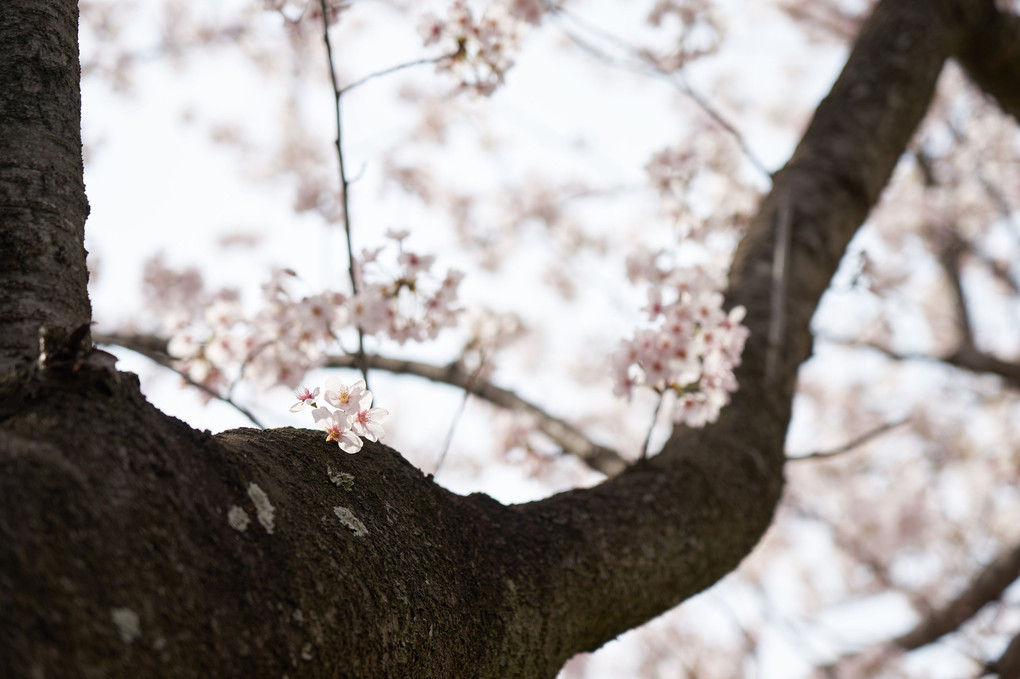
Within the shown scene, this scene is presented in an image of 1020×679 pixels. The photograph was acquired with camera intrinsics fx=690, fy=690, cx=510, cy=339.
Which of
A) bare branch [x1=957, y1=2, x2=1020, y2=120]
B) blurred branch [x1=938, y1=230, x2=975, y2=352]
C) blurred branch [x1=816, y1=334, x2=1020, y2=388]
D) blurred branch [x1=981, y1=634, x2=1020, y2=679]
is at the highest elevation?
blurred branch [x1=938, y1=230, x2=975, y2=352]

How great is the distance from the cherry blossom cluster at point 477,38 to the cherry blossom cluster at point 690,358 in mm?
932

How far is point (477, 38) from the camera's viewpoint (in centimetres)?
211

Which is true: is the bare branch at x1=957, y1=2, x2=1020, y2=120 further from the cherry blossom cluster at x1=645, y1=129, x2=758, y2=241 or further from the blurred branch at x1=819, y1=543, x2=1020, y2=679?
the blurred branch at x1=819, y1=543, x2=1020, y2=679

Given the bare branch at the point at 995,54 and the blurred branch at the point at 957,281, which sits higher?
the blurred branch at the point at 957,281

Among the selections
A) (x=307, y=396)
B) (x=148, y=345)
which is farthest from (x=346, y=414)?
(x=148, y=345)

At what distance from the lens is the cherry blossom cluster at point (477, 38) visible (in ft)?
6.89

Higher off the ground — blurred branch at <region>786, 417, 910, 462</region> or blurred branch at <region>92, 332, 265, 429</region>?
blurred branch at <region>92, 332, 265, 429</region>

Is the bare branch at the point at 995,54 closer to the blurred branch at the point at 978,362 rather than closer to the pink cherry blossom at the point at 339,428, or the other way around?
the blurred branch at the point at 978,362

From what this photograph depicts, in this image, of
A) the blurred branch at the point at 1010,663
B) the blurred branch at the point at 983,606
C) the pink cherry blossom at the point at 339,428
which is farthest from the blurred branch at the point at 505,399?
the blurred branch at the point at 1010,663

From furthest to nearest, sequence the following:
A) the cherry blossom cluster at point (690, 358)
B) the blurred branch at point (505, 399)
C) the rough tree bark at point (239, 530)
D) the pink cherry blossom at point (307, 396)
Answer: the blurred branch at point (505, 399) < the cherry blossom cluster at point (690, 358) < the pink cherry blossom at point (307, 396) < the rough tree bark at point (239, 530)

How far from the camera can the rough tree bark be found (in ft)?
2.05

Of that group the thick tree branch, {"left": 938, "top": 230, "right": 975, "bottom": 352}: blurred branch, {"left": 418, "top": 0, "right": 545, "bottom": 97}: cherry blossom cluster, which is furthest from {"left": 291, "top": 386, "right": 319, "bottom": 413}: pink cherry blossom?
{"left": 938, "top": 230, "right": 975, "bottom": 352}: blurred branch

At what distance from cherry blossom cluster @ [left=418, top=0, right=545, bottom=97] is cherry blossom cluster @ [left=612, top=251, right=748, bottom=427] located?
0.93 m

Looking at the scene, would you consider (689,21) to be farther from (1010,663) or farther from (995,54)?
(1010,663)
